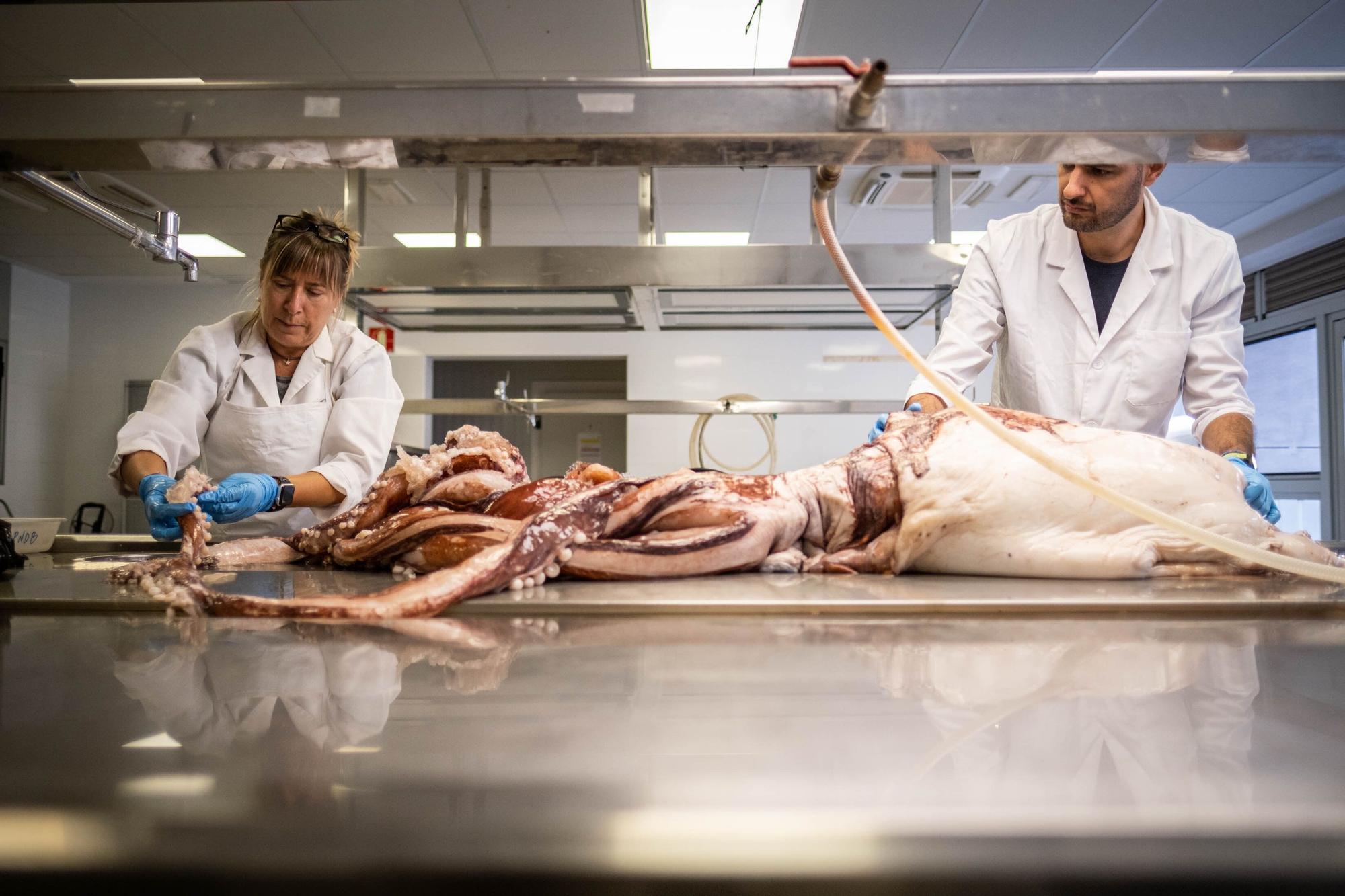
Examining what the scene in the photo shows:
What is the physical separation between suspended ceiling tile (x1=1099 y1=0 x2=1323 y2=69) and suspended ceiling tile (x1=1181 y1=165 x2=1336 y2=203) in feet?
5.27

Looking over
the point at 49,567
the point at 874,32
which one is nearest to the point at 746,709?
the point at 49,567

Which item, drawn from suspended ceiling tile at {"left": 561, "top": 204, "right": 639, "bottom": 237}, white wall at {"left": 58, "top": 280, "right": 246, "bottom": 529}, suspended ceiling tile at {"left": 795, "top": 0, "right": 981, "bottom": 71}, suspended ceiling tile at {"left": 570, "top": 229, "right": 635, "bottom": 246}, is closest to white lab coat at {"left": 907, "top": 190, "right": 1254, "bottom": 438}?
suspended ceiling tile at {"left": 795, "top": 0, "right": 981, "bottom": 71}

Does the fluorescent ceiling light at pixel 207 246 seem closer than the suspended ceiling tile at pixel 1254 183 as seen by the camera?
No

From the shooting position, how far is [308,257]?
225 cm

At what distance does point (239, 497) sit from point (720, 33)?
337cm

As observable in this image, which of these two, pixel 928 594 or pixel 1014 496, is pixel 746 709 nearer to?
pixel 928 594

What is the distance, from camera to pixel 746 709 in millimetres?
604

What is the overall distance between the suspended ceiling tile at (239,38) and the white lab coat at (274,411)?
228 cm

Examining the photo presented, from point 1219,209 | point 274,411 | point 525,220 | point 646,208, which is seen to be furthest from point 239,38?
point 1219,209

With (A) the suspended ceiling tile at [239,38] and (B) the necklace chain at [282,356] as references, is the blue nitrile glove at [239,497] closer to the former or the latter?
(B) the necklace chain at [282,356]

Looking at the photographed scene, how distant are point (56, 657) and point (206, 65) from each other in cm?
468

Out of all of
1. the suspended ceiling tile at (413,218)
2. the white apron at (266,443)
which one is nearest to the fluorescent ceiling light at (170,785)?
the white apron at (266,443)

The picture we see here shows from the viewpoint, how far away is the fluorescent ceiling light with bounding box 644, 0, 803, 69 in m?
3.74

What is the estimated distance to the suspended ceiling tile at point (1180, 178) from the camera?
554 centimetres
